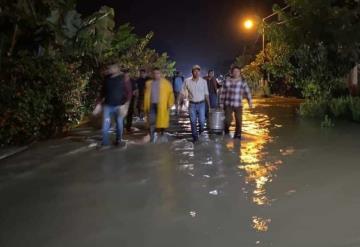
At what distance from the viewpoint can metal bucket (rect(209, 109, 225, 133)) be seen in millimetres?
14188

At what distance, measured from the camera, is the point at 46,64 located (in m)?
13.0

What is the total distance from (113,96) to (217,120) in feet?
10.9

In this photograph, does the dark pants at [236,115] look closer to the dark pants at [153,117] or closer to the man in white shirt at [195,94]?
the man in white shirt at [195,94]

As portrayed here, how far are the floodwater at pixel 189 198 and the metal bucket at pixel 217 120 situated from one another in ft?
7.15

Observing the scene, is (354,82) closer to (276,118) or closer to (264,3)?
(276,118)

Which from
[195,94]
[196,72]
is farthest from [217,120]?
[196,72]

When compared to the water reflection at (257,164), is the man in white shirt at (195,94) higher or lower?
higher

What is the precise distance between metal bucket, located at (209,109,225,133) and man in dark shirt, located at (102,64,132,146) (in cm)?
284

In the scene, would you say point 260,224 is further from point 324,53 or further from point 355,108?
point 324,53

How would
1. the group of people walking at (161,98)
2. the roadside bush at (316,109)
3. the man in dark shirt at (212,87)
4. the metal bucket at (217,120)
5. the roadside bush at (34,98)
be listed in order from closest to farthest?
the roadside bush at (34,98), the group of people walking at (161,98), the metal bucket at (217,120), the man in dark shirt at (212,87), the roadside bush at (316,109)

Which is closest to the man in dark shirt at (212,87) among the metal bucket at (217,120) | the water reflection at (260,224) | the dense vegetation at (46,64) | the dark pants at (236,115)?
the metal bucket at (217,120)

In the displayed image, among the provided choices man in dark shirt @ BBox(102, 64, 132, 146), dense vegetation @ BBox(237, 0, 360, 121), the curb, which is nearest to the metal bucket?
man in dark shirt @ BBox(102, 64, 132, 146)

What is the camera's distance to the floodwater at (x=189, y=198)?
5762mm

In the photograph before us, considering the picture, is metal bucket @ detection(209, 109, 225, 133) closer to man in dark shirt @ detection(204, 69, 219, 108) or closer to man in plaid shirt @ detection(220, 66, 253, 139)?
man in plaid shirt @ detection(220, 66, 253, 139)
